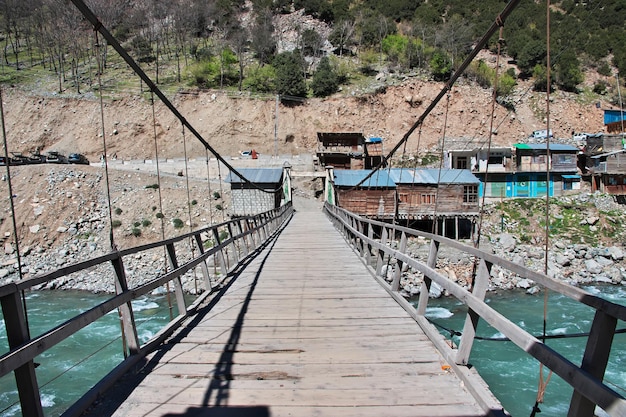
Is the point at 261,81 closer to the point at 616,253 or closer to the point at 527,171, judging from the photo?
the point at 527,171

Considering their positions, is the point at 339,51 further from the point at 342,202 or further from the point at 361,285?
the point at 361,285

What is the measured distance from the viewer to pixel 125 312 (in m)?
3.46

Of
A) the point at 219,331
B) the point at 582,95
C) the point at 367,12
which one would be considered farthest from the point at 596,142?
the point at 367,12

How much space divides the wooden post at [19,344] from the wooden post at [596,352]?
8.62 ft

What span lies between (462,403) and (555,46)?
64.0 m

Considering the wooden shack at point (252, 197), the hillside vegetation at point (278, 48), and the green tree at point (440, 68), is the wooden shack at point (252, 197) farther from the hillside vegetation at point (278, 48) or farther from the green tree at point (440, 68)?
the green tree at point (440, 68)

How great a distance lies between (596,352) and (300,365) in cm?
230

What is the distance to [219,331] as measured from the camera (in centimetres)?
435

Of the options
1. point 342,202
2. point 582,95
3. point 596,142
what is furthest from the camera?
point 582,95

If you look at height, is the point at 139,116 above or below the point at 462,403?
above

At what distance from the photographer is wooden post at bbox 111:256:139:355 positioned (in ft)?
11.1

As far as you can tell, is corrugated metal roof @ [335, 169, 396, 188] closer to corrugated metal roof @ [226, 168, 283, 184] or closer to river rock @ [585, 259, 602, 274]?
corrugated metal roof @ [226, 168, 283, 184]

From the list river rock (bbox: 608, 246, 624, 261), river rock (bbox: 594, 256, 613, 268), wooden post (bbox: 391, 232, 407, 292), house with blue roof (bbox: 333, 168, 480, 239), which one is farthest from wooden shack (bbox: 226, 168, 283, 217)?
wooden post (bbox: 391, 232, 407, 292)

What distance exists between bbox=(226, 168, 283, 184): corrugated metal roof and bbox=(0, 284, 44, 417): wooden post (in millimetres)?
31529
